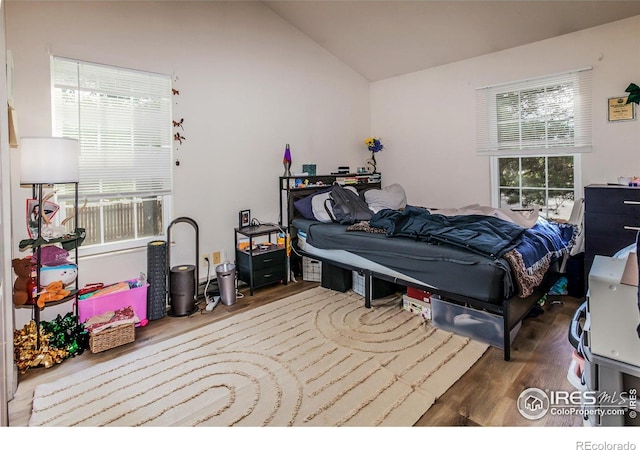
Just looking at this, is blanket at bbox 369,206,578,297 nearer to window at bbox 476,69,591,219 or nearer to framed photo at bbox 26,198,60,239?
window at bbox 476,69,591,219

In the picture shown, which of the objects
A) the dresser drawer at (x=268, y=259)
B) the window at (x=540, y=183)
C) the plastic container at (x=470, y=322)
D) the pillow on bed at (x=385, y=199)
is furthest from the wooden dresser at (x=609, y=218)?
the dresser drawer at (x=268, y=259)

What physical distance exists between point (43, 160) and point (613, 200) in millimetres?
4223

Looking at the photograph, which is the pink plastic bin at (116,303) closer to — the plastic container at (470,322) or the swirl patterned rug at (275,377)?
the swirl patterned rug at (275,377)

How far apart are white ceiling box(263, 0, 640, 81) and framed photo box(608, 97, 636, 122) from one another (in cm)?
70

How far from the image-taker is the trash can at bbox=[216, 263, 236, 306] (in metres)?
3.34

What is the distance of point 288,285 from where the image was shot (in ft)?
12.8

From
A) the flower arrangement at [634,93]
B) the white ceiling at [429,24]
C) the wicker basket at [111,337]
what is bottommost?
the wicker basket at [111,337]

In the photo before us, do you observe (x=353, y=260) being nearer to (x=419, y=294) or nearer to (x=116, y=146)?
Answer: (x=419, y=294)

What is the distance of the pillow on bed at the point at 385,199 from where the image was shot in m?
4.06

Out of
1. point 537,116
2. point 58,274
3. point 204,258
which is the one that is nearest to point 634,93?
point 537,116

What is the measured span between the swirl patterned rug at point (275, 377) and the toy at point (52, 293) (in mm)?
512
